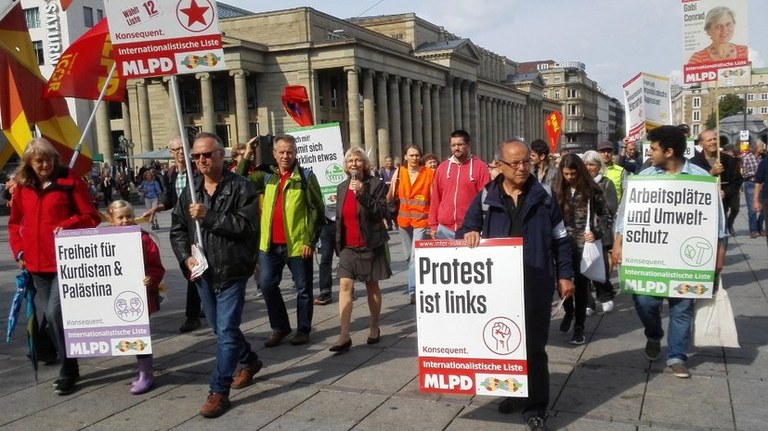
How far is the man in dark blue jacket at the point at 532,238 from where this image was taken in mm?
4406

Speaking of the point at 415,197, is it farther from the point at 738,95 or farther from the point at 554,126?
the point at 738,95

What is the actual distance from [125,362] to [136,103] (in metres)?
59.6

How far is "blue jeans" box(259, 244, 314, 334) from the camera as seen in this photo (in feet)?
21.8

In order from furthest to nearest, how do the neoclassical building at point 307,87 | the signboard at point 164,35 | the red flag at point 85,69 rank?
the neoclassical building at point 307,87 → the red flag at point 85,69 → the signboard at point 164,35


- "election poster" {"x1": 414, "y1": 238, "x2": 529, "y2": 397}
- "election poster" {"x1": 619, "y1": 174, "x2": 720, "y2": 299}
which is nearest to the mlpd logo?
"election poster" {"x1": 619, "y1": 174, "x2": 720, "y2": 299}

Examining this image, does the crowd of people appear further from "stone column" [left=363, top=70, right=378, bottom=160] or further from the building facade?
the building facade

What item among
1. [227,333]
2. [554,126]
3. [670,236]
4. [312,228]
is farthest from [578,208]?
[554,126]

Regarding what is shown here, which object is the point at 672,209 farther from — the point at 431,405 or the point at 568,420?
the point at 431,405

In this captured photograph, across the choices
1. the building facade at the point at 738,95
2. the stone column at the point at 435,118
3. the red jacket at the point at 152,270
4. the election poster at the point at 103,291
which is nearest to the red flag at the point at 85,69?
the red jacket at the point at 152,270

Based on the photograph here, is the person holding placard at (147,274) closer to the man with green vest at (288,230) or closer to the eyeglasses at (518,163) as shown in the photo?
the man with green vest at (288,230)

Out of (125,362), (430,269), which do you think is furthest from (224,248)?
(125,362)

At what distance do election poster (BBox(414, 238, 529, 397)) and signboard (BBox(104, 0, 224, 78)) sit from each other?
8.73ft

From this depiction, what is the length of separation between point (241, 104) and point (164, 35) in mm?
50360

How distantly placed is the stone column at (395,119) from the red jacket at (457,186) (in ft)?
190
